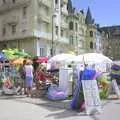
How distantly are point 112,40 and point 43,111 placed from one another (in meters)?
106

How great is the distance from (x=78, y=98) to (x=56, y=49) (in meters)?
45.7

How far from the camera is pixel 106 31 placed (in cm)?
12088

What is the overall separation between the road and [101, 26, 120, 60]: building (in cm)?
8928

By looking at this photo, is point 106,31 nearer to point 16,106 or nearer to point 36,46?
point 36,46

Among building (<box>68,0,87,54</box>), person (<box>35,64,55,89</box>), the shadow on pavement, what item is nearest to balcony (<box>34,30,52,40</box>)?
building (<box>68,0,87,54</box>)

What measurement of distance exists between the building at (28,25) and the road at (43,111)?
36.7 metres

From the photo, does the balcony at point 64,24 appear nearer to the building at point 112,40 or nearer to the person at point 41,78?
the building at point 112,40

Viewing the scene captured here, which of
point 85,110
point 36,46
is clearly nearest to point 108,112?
point 85,110

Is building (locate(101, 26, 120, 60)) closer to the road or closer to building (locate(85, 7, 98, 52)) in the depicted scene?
building (locate(85, 7, 98, 52))

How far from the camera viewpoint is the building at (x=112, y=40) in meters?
108

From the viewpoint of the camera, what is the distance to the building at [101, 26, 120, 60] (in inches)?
4252

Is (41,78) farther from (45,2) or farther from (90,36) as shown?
(90,36)

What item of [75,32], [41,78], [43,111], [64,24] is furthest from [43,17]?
[43,111]

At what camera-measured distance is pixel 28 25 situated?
173ft
